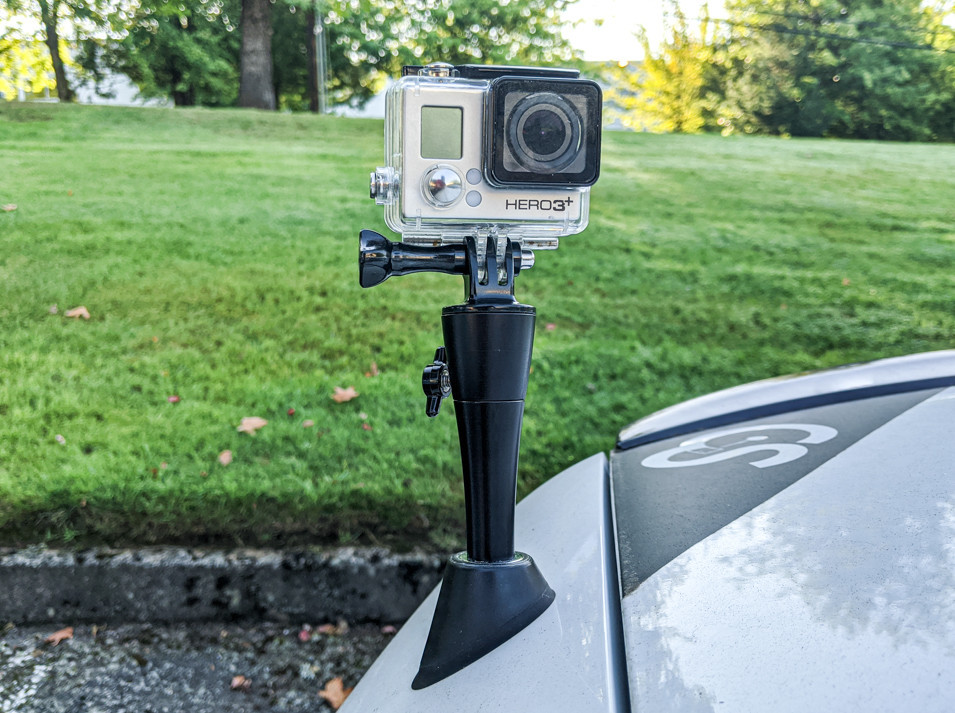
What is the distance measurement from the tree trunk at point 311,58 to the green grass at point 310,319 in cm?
287

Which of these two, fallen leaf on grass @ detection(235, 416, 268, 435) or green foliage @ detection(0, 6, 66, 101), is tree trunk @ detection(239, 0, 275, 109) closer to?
green foliage @ detection(0, 6, 66, 101)

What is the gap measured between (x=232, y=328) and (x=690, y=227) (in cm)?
338

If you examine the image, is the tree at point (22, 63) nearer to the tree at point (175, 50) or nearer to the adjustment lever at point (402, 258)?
the tree at point (175, 50)

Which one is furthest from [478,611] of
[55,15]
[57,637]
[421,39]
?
[421,39]

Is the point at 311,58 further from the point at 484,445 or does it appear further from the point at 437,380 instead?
the point at 484,445

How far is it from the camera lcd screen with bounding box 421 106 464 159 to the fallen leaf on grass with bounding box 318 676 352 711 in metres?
1.80

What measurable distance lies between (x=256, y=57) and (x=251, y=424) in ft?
18.9

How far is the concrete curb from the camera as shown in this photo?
2523mm

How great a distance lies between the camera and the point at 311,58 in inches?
374

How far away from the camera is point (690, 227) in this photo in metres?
5.60

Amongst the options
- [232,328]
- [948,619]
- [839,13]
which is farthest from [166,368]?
[839,13]

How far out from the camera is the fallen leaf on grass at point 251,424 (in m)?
3.16

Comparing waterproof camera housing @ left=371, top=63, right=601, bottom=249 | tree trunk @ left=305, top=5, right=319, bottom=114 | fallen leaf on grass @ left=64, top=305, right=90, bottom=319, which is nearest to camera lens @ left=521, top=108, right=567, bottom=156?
waterproof camera housing @ left=371, top=63, right=601, bottom=249

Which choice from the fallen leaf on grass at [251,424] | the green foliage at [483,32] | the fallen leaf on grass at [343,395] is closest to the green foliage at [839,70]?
the green foliage at [483,32]
